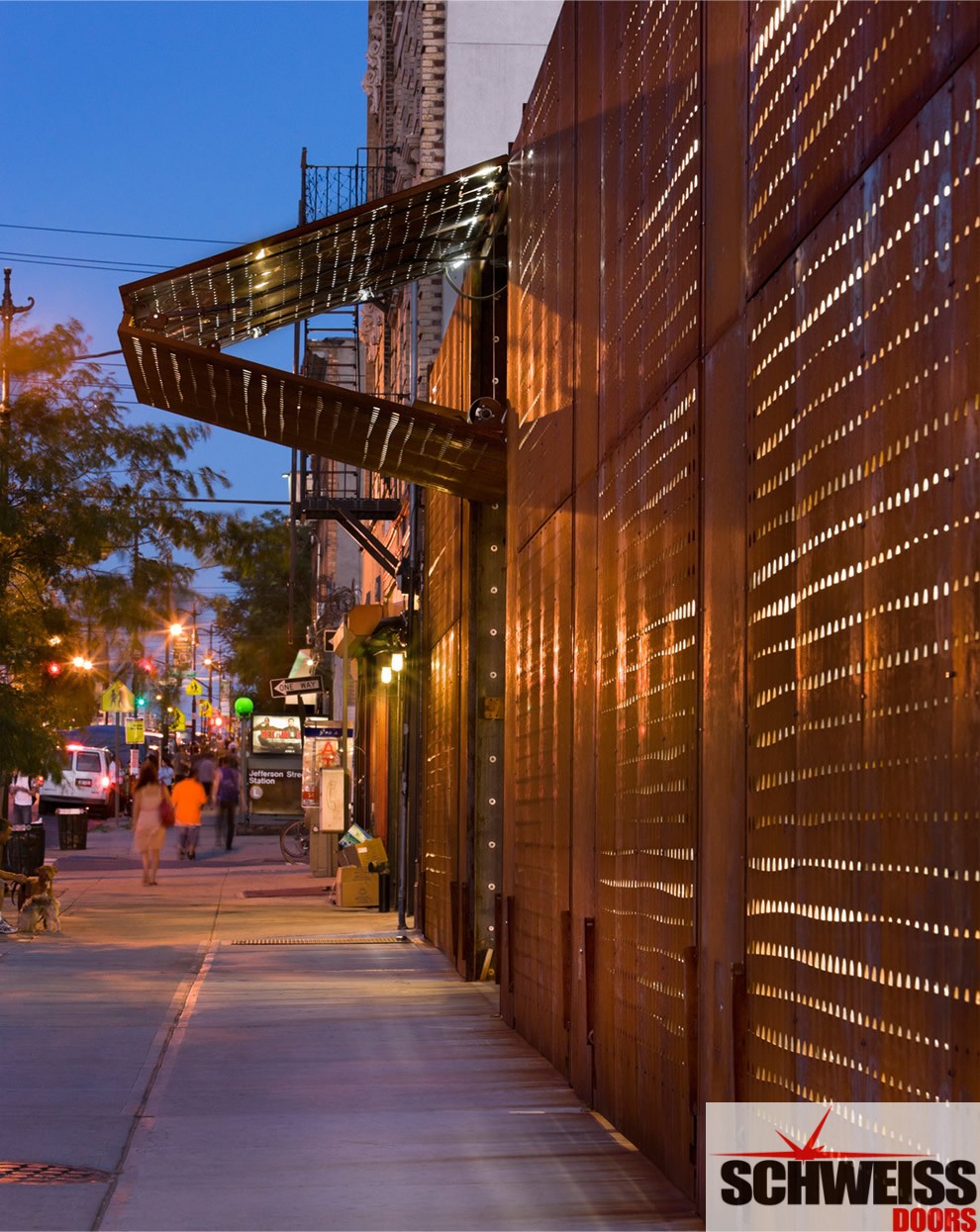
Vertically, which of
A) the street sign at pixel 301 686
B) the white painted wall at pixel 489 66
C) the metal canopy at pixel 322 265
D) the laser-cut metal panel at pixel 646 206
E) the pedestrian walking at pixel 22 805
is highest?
the white painted wall at pixel 489 66

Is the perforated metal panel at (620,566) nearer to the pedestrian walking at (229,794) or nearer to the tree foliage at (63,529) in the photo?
the tree foliage at (63,529)

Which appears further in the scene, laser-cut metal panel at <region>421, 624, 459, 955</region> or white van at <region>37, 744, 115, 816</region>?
white van at <region>37, 744, 115, 816</region>

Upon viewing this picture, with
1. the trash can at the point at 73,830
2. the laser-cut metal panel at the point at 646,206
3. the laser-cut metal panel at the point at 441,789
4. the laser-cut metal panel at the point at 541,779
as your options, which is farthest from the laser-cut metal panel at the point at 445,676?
the trash can at the point at 73,830

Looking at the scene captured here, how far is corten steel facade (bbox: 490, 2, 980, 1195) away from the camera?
170 inches

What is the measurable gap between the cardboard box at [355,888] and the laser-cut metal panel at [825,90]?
1820cm

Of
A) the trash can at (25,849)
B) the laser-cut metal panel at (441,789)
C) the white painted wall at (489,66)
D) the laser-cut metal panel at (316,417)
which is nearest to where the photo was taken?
the laser-cut metal panel at (316,417)

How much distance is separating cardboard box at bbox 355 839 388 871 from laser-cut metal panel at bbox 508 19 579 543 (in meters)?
10.5

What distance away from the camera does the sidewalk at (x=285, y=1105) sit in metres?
6.95

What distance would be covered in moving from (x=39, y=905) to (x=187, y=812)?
15077 mm

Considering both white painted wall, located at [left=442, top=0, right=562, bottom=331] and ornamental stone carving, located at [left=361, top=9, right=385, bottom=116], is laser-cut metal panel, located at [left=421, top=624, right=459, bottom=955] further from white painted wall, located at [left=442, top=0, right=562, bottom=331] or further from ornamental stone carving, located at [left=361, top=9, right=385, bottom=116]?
ornamental stone carving, located at [left=361, top=9, right=385, bottom=116]

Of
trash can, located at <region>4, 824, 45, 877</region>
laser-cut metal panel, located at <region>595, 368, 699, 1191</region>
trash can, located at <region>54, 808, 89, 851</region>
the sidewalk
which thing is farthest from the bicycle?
laser-cut metal panel, located at <region>595, 368, 699, 1191</region>

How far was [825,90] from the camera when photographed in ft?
17.7

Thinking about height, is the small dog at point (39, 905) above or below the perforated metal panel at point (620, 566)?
below

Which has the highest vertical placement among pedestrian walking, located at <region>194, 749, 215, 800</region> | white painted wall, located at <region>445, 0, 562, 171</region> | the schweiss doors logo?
white painted wall, located at <region>445, 0, 562, 171</region>
